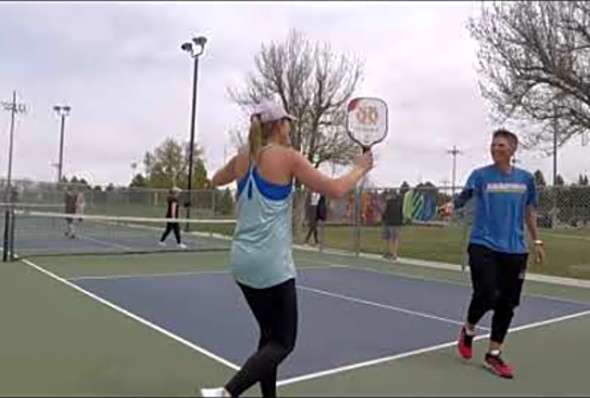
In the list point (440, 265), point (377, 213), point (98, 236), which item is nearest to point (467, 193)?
point (440, 265)

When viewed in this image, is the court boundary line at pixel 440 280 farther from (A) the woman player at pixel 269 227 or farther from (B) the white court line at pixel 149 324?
(A) the woman player at pixel 269 227

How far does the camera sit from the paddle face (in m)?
5.62

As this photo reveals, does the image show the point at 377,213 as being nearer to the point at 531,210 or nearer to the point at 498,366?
the point at 531,210

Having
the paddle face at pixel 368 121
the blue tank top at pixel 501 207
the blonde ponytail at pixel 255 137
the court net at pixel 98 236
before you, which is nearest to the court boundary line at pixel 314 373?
the blue tank top at pixel 501 207

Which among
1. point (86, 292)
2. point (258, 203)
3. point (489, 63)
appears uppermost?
point (489, 63)

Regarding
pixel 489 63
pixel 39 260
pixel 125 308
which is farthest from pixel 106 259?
pixel 489 63

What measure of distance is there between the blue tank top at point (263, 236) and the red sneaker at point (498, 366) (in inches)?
93.2

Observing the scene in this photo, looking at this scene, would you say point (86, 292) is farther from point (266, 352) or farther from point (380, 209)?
point (380, 209)

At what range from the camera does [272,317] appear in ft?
14.9

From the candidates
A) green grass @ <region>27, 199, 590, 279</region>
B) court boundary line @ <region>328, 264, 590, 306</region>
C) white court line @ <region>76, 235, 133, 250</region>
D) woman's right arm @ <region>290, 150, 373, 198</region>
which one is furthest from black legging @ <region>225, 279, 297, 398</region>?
white court line @ <region>76, 235, 133, 250</region>

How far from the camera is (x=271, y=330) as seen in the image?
4.55m

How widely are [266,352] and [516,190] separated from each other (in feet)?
8.66

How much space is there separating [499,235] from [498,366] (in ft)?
3.36

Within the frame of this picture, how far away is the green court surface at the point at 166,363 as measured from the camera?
5480mm
